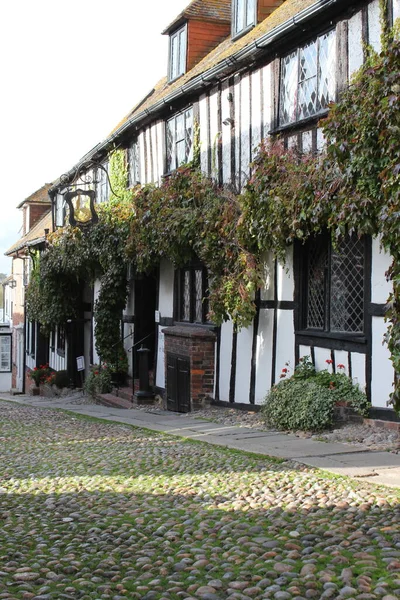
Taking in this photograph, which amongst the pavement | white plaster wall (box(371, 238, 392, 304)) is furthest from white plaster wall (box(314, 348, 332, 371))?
white plaster wall (box(371, 238, 392, 304))

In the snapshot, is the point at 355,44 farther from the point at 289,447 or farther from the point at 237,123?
the point at 289,447

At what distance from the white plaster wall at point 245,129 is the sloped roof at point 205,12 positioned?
4.98 metres

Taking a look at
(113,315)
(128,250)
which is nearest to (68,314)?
(113,315)

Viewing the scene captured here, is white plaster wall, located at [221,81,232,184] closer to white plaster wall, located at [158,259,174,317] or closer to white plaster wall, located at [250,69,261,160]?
white plaster wall, located at [250,69,261,160]

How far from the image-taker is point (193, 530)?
5617mm

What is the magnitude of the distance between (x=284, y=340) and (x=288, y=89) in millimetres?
3803

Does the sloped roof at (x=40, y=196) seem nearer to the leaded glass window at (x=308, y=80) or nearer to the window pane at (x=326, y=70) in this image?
the leaded glass window at (x=308, y=80)

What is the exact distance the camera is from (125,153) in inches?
744

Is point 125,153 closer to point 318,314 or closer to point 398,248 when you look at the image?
A: point 318,314

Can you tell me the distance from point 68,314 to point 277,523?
18.7 m

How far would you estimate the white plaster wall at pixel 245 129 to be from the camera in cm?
1262

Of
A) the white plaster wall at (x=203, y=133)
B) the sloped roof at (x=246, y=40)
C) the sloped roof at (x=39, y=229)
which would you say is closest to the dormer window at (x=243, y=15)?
the sloped roof at (x=246, y=40)

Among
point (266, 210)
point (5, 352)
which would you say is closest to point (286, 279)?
point (266, 210)

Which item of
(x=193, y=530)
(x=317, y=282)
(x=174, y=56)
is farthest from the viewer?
(x=174, y=56)
